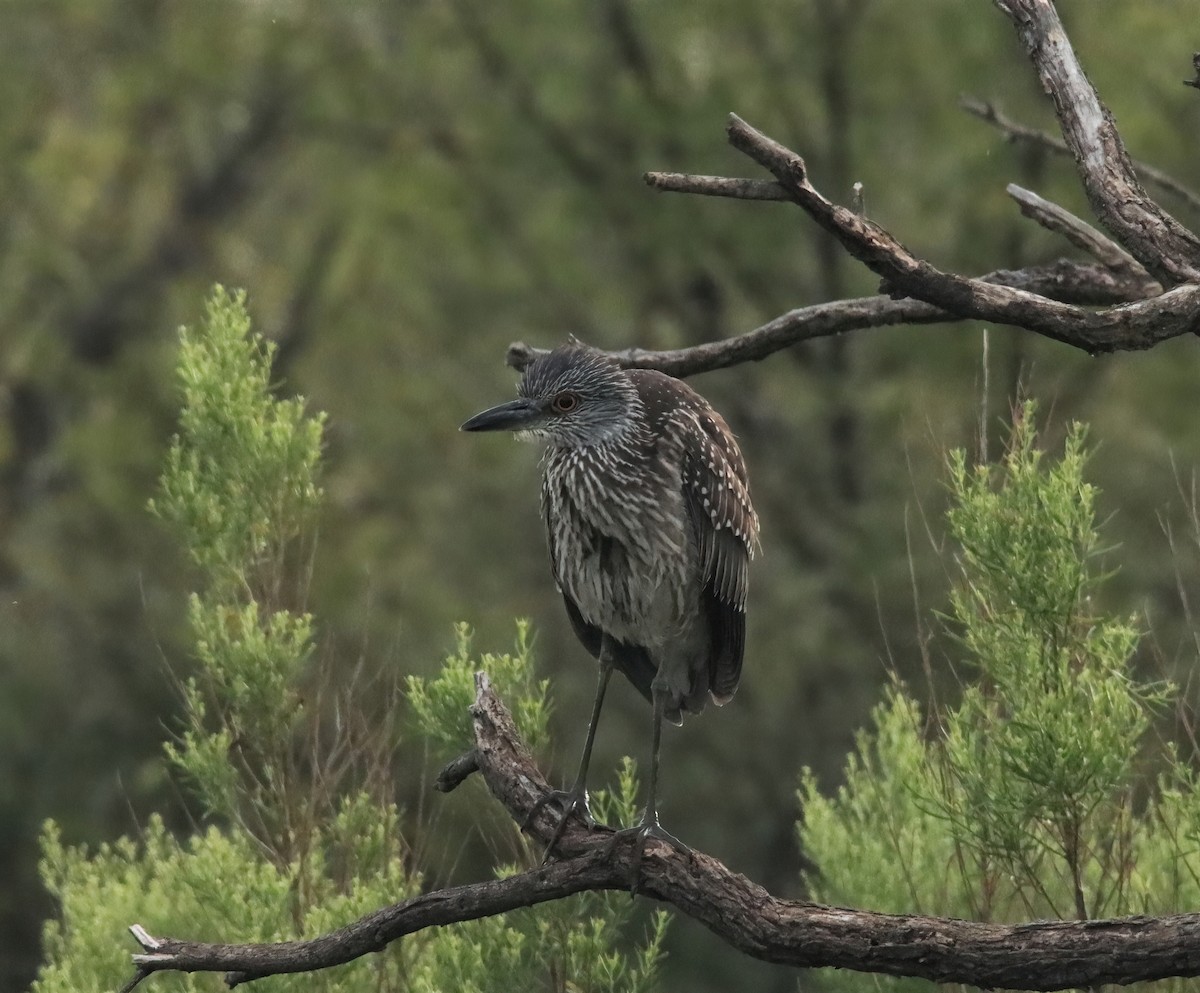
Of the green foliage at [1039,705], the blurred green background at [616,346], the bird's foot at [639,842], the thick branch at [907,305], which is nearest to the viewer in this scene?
the bird's foot at [639,842]

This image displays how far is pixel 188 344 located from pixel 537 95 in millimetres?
9208

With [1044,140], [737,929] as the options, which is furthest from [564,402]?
[1044,140]

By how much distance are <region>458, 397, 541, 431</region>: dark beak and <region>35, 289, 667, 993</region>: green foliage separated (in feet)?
2.20

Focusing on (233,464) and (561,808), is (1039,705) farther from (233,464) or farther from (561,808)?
(233,464)

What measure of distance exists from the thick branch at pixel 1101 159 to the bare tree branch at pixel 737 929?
5.71 ft

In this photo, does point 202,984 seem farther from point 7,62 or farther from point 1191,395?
point 7,62

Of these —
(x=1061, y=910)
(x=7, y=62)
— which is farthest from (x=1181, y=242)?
(x=7, y=62)

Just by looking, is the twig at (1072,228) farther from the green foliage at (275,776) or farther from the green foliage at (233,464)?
the green foliage at (233,464)

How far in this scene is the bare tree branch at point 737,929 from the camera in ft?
13.5

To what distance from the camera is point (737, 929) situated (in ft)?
14.9

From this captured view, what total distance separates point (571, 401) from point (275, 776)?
1661mm

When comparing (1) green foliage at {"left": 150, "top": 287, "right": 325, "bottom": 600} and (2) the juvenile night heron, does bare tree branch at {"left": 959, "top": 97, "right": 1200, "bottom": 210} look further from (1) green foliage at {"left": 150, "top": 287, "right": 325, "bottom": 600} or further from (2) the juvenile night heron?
(1) green foliage at {"left": 150, "top": 287, "right": 325, "bottom": 600}

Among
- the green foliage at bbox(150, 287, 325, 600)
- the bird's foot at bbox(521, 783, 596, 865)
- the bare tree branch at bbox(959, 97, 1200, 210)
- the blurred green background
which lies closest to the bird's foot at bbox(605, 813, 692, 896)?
the bird's foot at bbox(521, 783, 596, 865)

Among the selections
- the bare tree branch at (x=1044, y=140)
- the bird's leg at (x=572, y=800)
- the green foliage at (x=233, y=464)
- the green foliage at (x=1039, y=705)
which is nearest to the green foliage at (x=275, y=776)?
the green foliage at (x=233, y=464)
